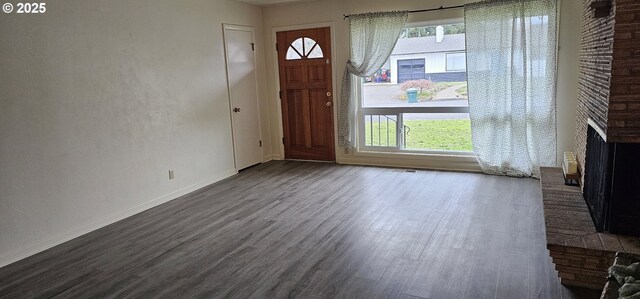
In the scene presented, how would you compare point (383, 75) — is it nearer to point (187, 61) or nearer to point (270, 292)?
point (187, 61)

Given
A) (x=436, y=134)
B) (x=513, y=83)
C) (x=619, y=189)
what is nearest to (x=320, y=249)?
(x=619, y=189)

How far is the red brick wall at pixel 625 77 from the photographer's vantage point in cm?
235

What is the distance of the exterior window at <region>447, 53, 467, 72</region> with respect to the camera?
17.4 feet

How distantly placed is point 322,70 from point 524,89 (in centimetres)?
273

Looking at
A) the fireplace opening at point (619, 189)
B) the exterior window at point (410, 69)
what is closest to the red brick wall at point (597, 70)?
the fireplace opening at point (619, 189)

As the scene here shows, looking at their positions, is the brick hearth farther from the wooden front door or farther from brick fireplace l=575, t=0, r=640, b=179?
the wooden front door

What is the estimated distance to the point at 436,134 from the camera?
5660 mm

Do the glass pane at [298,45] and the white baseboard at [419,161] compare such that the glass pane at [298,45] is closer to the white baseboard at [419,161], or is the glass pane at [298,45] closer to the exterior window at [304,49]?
the exterior window at [304,49]

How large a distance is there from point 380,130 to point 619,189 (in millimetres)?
3666

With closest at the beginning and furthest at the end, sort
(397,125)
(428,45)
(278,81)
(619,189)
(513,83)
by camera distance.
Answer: (619,189), (513,83), (428,45), (397,125), (278,81)

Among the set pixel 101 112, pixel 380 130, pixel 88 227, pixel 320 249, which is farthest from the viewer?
pixel 380 130

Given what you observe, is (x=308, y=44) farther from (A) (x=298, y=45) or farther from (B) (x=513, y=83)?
(B) (x=513, y=83)

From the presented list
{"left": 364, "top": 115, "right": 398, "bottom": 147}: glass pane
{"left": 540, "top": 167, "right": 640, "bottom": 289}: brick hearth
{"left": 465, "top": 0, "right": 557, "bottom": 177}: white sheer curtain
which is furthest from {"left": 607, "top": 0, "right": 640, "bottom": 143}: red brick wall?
{"left": 364, "top": 115, "right": 398, "bottom": 147}: glass pane

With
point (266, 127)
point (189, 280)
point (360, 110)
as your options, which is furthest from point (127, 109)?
point (360, 110)
